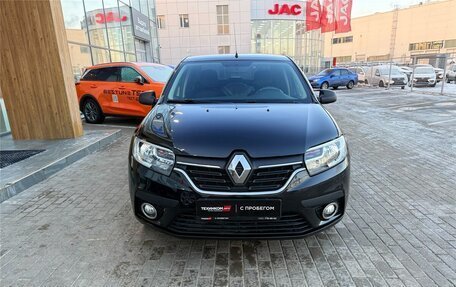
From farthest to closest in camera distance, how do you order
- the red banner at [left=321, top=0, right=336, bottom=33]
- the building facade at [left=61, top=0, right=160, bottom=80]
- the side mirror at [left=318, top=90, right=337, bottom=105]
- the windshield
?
the red banner at [left=321, top=0, right=336, bottom=33]
the windshield
the building facade at [left=61, top=0, right=160, bottom=80]
the side mirror at [left=318, top=90, right=337, bottom=105]

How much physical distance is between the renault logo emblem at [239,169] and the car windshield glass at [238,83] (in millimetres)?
1141

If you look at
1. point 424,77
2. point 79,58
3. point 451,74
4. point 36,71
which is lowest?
point 451,74

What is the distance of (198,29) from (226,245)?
33.4m

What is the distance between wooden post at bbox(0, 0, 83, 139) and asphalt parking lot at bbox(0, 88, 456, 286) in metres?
2.05

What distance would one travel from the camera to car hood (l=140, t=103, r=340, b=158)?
2275 mm

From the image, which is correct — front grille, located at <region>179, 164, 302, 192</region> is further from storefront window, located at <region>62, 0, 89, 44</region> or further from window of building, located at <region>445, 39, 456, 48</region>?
window of building, located at <region>445, 39, 456, 48</region>

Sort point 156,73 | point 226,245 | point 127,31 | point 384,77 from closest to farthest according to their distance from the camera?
point 226,245 < point 156,73 < point 127,31 < point 384,77

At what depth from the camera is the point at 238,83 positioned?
353 centimetres

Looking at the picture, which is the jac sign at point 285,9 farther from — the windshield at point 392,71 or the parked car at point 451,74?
the parked car at point 451,74

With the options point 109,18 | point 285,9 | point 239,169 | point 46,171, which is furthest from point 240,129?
point 285,9

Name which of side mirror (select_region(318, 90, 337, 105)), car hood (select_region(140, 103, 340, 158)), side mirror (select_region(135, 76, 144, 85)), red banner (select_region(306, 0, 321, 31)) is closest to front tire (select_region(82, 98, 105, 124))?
side mirror (select_region(135, 76, 144, 85))

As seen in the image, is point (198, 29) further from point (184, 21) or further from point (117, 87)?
point (117, 87)

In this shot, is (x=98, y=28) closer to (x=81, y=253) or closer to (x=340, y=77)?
(x=81, y=253)

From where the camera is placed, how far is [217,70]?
3.71 m
